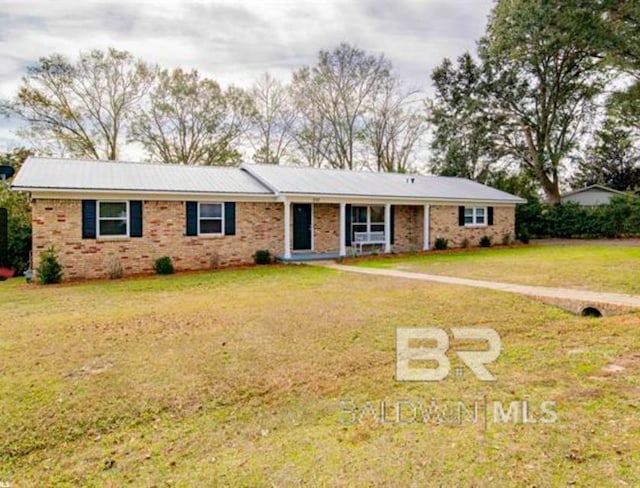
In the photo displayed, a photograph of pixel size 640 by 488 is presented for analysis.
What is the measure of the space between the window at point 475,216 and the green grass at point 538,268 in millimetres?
3950

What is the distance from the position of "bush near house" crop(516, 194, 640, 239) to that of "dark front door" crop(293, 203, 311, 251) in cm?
1256

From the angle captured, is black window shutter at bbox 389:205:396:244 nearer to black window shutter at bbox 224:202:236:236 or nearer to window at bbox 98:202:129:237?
black window shutter at bbox 224:202:236:236

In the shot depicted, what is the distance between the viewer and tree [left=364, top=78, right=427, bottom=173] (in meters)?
33.2

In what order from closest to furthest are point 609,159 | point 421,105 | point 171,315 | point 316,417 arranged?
point 316,417 < point 171,315 < point 421,105 < point 609,159

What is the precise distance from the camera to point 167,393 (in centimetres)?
450

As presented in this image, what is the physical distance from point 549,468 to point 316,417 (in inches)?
71.2

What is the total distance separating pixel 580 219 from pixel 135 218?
23.7 m

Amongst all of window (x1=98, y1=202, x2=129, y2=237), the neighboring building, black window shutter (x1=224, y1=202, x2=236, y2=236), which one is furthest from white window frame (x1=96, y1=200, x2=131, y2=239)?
the neighboring building

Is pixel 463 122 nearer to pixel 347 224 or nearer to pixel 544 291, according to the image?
pixel 347 224

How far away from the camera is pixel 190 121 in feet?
99.7

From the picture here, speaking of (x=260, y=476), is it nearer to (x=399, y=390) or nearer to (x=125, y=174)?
(x=399, y=390)

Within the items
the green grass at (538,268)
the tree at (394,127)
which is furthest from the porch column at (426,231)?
the tree at (394,127)

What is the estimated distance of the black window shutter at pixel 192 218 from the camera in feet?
49.5

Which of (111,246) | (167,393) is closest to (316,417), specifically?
(167,393)
